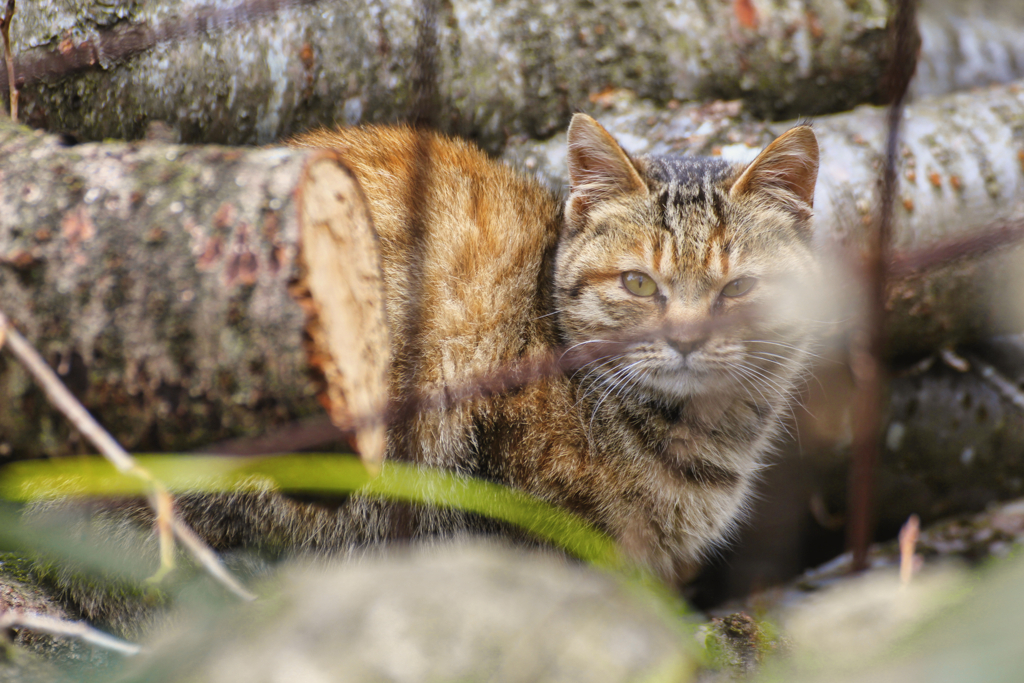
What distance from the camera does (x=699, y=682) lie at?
103 cm

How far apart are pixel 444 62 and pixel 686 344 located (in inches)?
55.3

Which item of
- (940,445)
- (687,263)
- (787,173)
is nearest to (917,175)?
(787,173)

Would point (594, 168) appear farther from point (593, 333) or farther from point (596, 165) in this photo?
point (593, 333)

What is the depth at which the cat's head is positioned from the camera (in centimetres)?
171

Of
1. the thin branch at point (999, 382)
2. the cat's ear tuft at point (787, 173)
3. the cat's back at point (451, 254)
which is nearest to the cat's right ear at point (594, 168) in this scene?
the cat's back at point (451, 254)

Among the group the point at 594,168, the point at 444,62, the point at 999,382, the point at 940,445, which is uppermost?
the point at 444,62

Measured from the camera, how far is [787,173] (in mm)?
1825

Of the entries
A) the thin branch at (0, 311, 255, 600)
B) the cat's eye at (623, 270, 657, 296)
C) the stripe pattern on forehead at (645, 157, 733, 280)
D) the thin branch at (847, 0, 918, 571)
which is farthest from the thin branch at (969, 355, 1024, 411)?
the thin branch at (0, 311, 255, 600)

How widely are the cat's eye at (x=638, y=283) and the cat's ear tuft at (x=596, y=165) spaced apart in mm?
238

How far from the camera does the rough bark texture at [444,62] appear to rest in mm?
2258

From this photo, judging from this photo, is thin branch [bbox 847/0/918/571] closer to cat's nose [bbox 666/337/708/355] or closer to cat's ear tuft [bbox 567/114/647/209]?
cat's nose [bbox 666/337/708/355]

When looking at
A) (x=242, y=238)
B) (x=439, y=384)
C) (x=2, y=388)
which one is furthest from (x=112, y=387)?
(x=439, y=384)

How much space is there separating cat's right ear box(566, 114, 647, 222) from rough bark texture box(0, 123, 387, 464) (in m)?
0.86

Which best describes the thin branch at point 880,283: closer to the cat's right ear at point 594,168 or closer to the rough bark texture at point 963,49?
the cat's right ear at point 594,168
